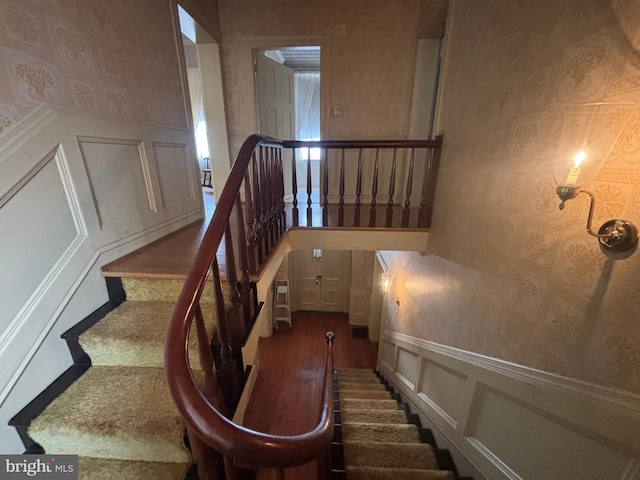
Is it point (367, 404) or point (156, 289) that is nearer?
point (156, 289)

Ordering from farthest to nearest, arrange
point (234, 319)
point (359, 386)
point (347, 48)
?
point (359, 386) < point (347, 48) < point (234, 319)

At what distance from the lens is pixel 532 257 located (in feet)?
3.55

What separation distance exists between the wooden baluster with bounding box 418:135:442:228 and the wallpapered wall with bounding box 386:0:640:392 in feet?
0.65

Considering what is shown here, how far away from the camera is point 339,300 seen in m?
5.50

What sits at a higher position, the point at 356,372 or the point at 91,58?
the point at 91,58

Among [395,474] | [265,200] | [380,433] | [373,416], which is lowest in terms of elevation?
[373,416]

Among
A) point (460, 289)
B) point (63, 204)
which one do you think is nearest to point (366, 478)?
point (460, 289)

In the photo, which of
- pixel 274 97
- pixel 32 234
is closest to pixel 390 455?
pixel 32 234

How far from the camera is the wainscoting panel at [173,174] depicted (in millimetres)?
2082

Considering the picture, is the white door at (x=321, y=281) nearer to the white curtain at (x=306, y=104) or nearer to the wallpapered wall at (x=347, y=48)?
the white curtain at (x=306, y=104)

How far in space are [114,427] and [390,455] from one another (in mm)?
1615

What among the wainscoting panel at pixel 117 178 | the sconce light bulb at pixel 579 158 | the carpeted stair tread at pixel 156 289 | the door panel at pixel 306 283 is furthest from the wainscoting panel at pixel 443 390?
the door panel at pixel 306 283

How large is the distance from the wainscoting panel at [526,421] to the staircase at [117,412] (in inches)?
55.2

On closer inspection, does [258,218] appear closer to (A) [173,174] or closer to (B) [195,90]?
(A) [173,174]
